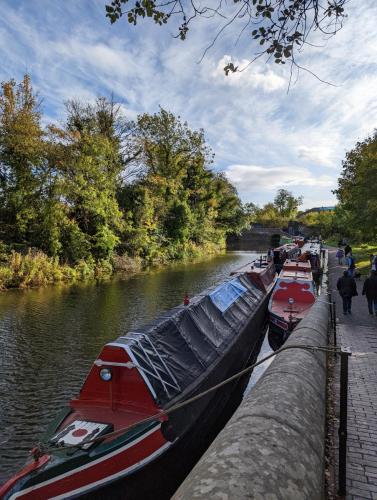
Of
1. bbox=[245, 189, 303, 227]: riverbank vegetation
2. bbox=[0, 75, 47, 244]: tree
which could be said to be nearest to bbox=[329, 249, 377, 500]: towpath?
bbox=[0, 75, 47, 244]: tree

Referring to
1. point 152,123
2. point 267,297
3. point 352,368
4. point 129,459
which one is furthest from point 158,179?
point 129,459

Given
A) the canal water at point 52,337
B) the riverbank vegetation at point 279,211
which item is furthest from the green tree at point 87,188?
the riverbank vegetation at point 279,211

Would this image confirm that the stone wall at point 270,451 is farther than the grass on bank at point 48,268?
No

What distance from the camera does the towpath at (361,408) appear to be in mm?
4324

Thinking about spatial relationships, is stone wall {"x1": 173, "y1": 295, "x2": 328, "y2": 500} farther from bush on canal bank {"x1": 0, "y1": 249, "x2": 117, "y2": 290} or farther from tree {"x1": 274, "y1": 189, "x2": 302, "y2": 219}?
tree {"x1": 274, "y1": 189, "x2": 302, "y2": 219}

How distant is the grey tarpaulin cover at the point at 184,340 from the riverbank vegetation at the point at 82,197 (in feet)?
49.7

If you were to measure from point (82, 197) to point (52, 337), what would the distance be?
18.1m

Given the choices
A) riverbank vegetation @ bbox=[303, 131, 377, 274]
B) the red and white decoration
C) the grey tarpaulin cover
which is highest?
riverbank vegetation @ bbox=[303, 131, 377, 274]

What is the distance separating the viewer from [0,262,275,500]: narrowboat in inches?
185

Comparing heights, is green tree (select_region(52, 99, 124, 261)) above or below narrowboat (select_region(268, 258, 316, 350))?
above

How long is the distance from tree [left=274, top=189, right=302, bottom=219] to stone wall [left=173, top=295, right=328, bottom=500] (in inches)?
4802

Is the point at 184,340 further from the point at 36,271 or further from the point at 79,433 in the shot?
the point at 36,271

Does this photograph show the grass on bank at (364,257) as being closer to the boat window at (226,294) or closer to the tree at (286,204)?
the boat window at (226,294)

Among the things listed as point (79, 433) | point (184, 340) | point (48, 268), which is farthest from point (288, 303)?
point (48, 268)
